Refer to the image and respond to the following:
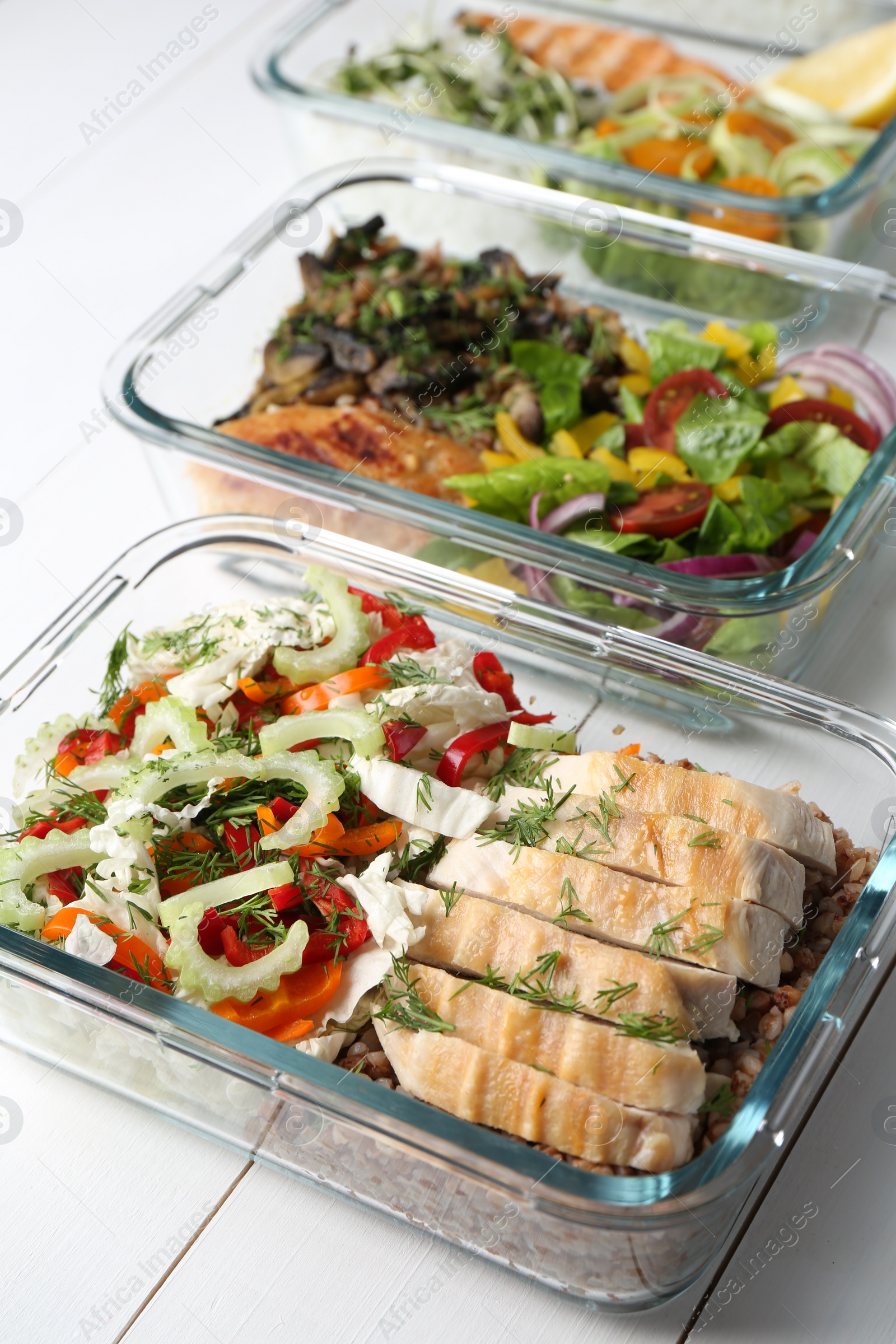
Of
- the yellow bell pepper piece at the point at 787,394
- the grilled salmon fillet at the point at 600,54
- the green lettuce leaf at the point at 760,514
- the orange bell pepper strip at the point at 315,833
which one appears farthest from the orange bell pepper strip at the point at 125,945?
the grilled salmon fillet at the point at 600,54

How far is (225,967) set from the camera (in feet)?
5.57

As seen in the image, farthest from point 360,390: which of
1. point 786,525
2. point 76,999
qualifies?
point 76,999

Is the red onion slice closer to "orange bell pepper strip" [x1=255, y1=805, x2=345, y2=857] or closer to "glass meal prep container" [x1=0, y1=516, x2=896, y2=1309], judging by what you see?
"glass meal prep container" [x1=0, y1=516, x2=896, y2=1309]

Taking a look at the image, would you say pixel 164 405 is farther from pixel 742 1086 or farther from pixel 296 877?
pixel 742 1086

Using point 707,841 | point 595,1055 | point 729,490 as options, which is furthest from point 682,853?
point 729,490

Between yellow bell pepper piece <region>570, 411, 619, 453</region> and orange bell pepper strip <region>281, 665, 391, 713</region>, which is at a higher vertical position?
yellow bell pepper piece <region>570, 411, 619, 453</region>

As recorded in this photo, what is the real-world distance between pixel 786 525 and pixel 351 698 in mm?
1169

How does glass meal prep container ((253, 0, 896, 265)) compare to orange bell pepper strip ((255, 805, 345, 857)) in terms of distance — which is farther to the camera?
glass meal prep container ((253, 0, 896, 265))

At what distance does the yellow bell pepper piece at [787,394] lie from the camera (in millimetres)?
2943

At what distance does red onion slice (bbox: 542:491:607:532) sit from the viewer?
2.55 m

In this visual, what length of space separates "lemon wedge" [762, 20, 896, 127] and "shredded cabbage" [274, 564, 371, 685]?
2.59m

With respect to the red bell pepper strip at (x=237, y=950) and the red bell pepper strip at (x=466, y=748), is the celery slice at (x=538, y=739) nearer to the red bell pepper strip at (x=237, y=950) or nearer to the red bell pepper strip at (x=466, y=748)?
the red bell pepper strip at (x=466, y=748)

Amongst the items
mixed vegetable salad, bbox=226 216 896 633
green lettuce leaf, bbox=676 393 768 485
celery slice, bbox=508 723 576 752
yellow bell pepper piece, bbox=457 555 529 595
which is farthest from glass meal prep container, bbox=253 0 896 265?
celery slice, bbox=508 723 576 752

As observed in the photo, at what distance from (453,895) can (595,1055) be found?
1.03 ft
